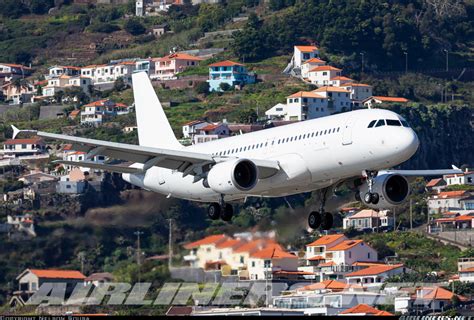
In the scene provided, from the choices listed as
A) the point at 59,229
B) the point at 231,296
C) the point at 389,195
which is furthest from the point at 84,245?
the point at 231,296

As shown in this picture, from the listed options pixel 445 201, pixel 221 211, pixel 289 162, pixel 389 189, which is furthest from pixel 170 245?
pixel 445 201

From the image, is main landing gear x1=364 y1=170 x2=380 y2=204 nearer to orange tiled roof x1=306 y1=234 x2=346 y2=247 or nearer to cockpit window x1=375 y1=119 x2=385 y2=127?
cockpit window x1=375 y1=119 x2=385 y2=127

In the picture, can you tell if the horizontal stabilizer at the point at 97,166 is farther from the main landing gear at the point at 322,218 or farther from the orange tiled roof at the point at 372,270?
the orange tiled roof at the point at 372,270

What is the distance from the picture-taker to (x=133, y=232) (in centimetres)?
7606

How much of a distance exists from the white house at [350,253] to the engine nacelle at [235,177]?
53357 mm

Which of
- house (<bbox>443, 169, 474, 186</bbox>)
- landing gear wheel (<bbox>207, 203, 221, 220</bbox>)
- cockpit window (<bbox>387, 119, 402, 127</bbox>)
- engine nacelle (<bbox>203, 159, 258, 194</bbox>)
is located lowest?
house (<bbox>443, 169, 474, 186</bbox>)

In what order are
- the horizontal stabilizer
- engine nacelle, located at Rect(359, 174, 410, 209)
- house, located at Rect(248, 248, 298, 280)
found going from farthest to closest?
house, located at Rect(248, 248, 298, 280), the horizontal stabilizer, engine nacelle, located at Rect(359, 174, 410, 209)

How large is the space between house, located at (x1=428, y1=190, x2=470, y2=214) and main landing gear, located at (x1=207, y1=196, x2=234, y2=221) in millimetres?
98807

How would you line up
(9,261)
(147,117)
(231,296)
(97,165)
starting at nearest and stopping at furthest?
1. (9,261)
2. (97,165)
3. (147,117)
4. (231,296)

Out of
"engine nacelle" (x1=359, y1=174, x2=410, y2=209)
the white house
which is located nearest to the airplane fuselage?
"engine nacelle" (x1=359, y1=174, x2=410, y2=209)

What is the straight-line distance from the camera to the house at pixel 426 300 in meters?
112

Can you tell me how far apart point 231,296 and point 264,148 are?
2366 cm

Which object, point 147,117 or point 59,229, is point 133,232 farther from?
point 147,117

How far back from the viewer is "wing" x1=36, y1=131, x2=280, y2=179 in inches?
2854
